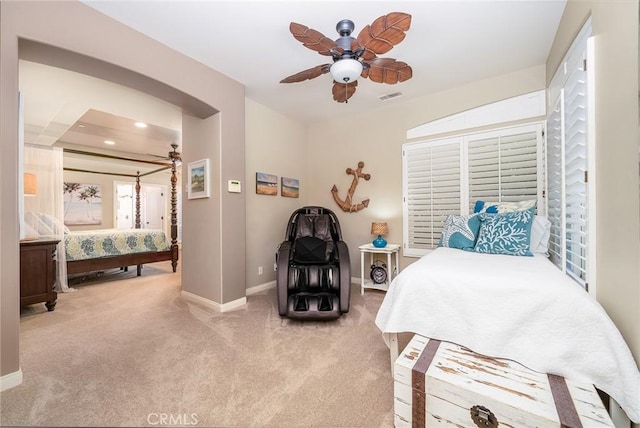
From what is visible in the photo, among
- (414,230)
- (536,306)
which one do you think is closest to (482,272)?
(536,306)

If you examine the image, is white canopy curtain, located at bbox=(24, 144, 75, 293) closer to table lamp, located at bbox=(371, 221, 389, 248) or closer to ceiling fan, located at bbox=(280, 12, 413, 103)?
ceiling fan, located at bbox=(280, 12, 413, 103)

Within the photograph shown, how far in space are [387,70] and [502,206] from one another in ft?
5.86

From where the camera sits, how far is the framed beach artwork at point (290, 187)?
13.5ft

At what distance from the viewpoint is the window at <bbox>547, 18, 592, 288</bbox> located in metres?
1.62

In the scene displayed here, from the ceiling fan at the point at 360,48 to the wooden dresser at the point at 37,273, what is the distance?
3342 mm

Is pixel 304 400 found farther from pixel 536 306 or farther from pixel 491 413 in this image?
pixel 536 306

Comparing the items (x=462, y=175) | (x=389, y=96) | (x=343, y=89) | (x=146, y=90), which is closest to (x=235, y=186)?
(x=146, y=90)

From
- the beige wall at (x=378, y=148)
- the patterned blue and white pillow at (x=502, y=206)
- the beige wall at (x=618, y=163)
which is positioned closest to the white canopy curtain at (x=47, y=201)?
the beige wall at (x=378, y=148)

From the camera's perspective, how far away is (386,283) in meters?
3.64

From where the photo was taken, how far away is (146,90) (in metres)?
2.50

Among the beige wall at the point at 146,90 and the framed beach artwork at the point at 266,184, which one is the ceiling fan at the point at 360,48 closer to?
the beige wall at the point at 146,90

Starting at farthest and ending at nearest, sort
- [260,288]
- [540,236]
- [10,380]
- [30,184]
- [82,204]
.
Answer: [82,204], [260,288], [30,184], [540,236], [10,380]

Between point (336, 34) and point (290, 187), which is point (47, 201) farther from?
point (336, 34)

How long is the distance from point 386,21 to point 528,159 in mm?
2349
